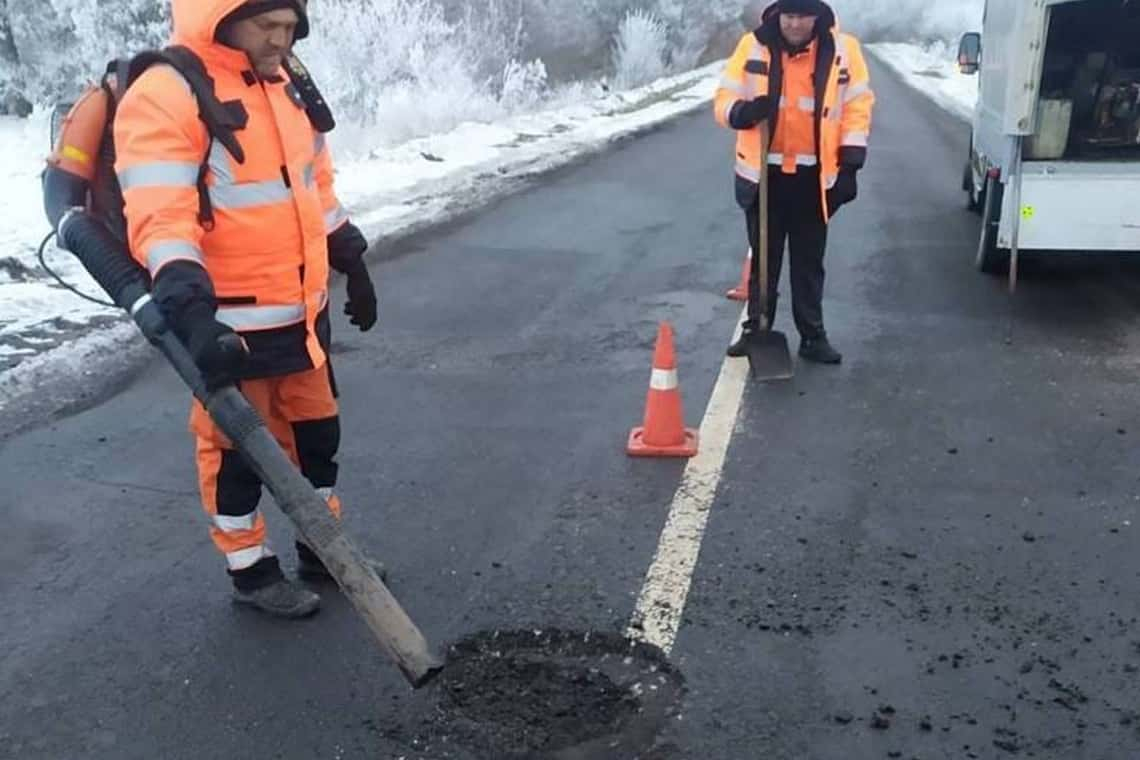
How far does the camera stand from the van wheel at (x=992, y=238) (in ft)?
27.0

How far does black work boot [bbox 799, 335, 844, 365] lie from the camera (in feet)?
21.4

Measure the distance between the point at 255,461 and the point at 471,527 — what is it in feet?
4.31

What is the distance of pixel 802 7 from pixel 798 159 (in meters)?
0.81

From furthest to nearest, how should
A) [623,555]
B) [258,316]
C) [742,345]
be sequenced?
[742,345] → [623,555] → [258,316]

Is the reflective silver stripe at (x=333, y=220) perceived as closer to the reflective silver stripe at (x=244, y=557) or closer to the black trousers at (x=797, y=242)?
the reflective silver stripe at (x=244, y=557)

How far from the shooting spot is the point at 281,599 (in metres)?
3.79

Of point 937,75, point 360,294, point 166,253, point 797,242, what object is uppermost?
point 166,253

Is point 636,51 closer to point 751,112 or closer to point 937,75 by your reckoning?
point 937,75

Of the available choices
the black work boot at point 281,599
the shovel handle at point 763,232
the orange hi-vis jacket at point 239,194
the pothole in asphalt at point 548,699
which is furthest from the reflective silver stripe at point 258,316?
the shovel handle at point 763,232

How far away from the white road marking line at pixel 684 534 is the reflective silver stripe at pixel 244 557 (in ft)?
4.07

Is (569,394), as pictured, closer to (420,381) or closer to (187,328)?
(420,381)

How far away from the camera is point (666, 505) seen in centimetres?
464

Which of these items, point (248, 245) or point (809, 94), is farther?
point (809, 94)

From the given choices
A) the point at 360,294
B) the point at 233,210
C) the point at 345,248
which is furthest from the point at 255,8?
the point at 360,294
